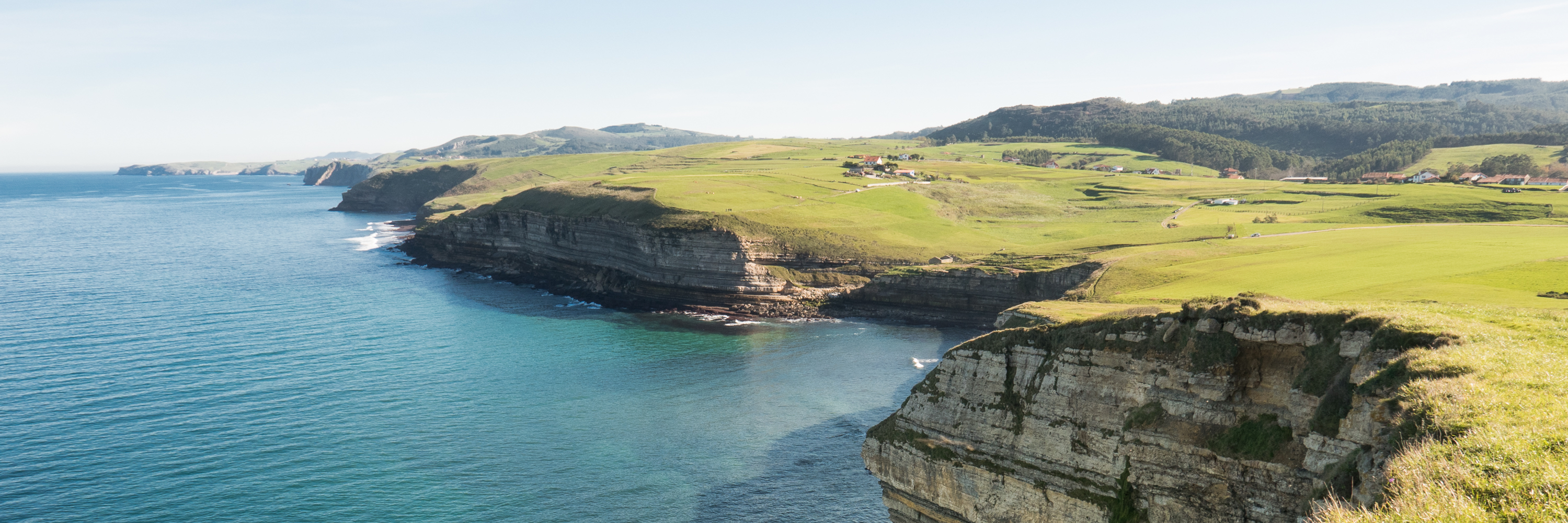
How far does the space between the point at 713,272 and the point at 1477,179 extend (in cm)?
11570

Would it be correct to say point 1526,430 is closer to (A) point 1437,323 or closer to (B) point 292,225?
(A) point 1437,323

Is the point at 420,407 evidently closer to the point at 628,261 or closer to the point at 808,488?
the point at 808,488

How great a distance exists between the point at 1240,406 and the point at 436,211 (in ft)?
539

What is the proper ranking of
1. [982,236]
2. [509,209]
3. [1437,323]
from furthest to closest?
[509,209] < [982,236] < [1437,323]

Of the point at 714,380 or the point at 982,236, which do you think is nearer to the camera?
the point at 714,380

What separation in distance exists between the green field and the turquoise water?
19.1 meters

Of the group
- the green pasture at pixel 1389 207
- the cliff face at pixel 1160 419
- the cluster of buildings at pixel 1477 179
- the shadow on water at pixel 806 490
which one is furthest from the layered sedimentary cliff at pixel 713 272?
the cluster of buildings at pixel 1477 179

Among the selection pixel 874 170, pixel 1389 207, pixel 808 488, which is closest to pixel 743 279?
pixel 808 488

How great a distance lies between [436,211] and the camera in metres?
161

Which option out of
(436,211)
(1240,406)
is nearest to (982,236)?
(1240,406)

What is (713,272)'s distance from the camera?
82.9 meters

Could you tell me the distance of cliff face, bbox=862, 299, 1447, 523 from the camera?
17625 mm

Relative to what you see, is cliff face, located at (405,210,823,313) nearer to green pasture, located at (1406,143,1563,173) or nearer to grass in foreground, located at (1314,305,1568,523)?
grass in foreground, located at (1314,305,1568,523)

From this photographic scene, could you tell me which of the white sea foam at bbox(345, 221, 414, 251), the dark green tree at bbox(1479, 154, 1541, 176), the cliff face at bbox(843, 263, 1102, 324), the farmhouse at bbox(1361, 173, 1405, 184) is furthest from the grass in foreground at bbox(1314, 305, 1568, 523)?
the dark green tree at bbox(1479, 154, 1541, 176)
